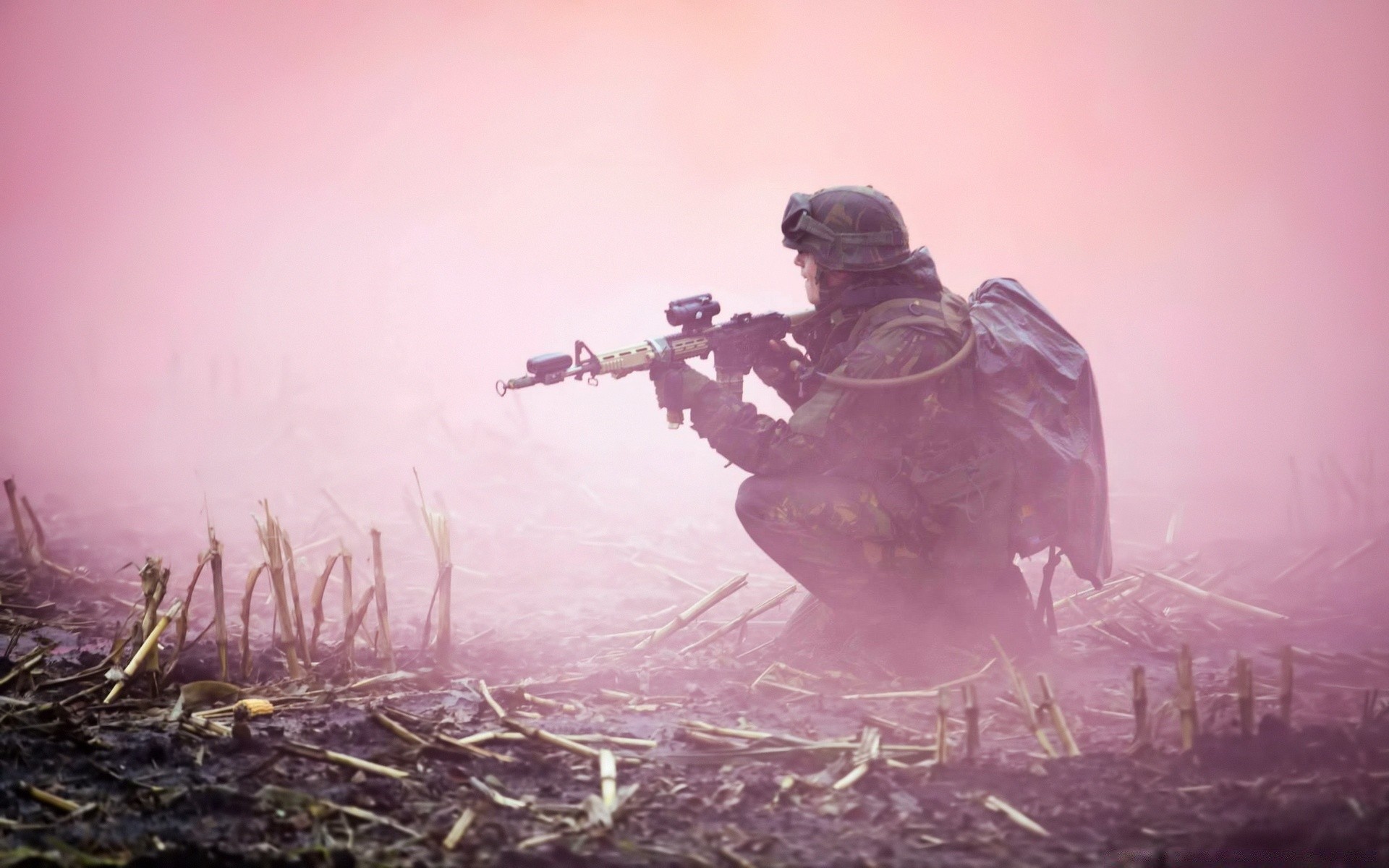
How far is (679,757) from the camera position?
9.39 feet

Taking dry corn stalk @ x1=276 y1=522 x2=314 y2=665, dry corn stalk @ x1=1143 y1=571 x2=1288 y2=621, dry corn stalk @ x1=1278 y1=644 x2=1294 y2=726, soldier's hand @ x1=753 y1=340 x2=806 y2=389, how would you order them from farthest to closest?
dry corn stalk @ x1=1143 y1=571 x2=1288 y2=621
soldier's hand @ x1=753 y1=340 x2=806 y2=389
dry corn stalk @ x1=276 y1=522 x2=314 y2=665
dry corn stalk @ x1=1278 y1=644 x2=1294 y2=726

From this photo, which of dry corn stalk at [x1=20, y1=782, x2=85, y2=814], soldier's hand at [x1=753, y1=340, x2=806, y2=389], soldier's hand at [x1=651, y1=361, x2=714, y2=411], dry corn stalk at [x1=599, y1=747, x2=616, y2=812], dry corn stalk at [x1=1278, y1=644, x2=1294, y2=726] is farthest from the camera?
soldier's hand at [x1=753, y1=340, x2=806, y2=389]

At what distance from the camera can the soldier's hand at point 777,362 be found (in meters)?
4.25

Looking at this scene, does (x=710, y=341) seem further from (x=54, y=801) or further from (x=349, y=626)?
(x=54, y=801)

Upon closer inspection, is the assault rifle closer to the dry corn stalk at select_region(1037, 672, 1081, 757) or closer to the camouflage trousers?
the camouflage trousers

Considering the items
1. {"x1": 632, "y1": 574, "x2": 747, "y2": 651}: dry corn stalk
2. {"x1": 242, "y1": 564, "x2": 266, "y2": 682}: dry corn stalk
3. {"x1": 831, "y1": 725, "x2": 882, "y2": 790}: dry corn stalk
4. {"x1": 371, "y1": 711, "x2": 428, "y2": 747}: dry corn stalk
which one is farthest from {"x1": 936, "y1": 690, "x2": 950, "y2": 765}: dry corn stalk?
{"x1": 242, "y1": 564, "x2": 266, "y2": 682}: dry corn stalk

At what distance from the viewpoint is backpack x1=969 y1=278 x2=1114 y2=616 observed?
3.83m

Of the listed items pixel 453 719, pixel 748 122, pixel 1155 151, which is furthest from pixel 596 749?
pixel 1155 151

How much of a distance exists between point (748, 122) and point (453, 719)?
9.32m

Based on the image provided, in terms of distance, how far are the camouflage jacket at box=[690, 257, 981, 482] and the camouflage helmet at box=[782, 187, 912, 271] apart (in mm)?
184

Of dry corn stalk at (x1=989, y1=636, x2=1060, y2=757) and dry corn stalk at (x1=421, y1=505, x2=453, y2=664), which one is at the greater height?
dry corn stalk at (x1=421, y1=505, x2=453, y2=664)

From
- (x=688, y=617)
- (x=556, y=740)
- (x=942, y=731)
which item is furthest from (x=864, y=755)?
Answer: (x=688, y=617)

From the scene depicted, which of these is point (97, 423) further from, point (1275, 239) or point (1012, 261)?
point (1275, 239)

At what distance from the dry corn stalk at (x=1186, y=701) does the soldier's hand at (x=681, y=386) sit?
2.02 meters
